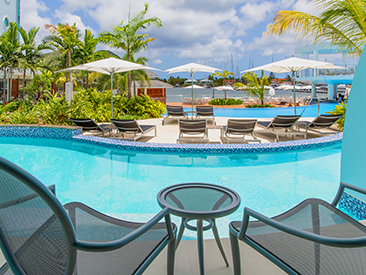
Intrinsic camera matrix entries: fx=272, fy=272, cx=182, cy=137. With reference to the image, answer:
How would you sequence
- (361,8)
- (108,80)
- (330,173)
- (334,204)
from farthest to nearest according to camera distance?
(108,80)
(361,8)
(330,173)
(334,204)

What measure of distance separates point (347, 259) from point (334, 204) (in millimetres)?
745

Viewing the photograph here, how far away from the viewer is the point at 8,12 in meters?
23.3

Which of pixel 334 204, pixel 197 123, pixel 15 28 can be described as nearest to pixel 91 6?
pixel 15 28

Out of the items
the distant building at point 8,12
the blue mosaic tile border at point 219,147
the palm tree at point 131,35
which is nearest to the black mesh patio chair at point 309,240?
the blue mosaic tile border at point 219,147

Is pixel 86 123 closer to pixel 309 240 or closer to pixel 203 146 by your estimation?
pixel 203 146

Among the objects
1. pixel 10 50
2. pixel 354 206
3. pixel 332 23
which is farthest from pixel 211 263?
pixel 10 50

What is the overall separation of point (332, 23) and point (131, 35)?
10630 millimetres

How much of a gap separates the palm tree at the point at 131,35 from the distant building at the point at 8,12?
1293 cm

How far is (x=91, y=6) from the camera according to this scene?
76.2 m

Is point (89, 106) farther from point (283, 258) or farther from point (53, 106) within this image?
point (283, 258)

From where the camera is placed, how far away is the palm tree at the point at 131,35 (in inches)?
592

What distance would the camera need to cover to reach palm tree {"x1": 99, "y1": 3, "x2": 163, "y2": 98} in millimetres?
15039

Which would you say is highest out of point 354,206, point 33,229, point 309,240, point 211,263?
point 33,229

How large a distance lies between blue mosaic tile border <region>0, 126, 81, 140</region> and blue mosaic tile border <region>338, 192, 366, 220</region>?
7.77 meters
